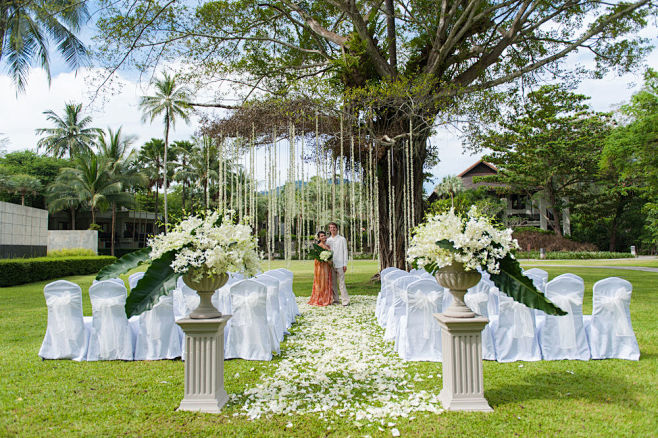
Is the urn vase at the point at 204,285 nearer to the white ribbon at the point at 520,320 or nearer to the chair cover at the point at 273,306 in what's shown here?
the chair cover at the point at 273,306

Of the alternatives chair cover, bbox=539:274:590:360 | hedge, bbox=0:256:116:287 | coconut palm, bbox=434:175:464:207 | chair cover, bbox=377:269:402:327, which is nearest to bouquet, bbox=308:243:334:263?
chair cover, bbox=377:269:402:327

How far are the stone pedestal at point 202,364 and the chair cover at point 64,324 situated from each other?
6.33 feet

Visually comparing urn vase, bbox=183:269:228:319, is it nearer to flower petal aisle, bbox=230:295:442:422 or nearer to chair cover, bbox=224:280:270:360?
flower petal aisle, bbox=230:295:442:422

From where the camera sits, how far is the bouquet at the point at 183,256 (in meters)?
2.88

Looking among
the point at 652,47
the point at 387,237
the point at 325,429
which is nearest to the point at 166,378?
the point at 325,429

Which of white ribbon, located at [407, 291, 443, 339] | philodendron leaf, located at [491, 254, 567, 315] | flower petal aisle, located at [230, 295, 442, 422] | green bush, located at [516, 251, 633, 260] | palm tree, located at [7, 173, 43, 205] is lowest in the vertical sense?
green bush, located at [516, 251, 633, 260]

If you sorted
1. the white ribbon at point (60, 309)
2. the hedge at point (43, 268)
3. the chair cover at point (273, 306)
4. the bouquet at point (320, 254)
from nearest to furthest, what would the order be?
the white ribbon at point (60, 309)
the chair cover at point (273, 306)
the bouquet at point (320, 254)
the hedge at point (43, 268)

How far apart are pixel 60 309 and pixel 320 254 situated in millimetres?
4633

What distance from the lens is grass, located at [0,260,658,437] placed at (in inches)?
105

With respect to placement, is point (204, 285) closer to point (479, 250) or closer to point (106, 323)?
point (106, 323)

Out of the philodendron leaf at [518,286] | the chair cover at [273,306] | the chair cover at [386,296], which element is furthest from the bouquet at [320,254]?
the philodendron leaf at [518,286]

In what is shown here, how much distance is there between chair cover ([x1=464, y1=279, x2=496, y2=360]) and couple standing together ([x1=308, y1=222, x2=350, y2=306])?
3211 millimetres

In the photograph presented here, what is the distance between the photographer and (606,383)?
346cm

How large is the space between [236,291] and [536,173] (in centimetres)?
2898
